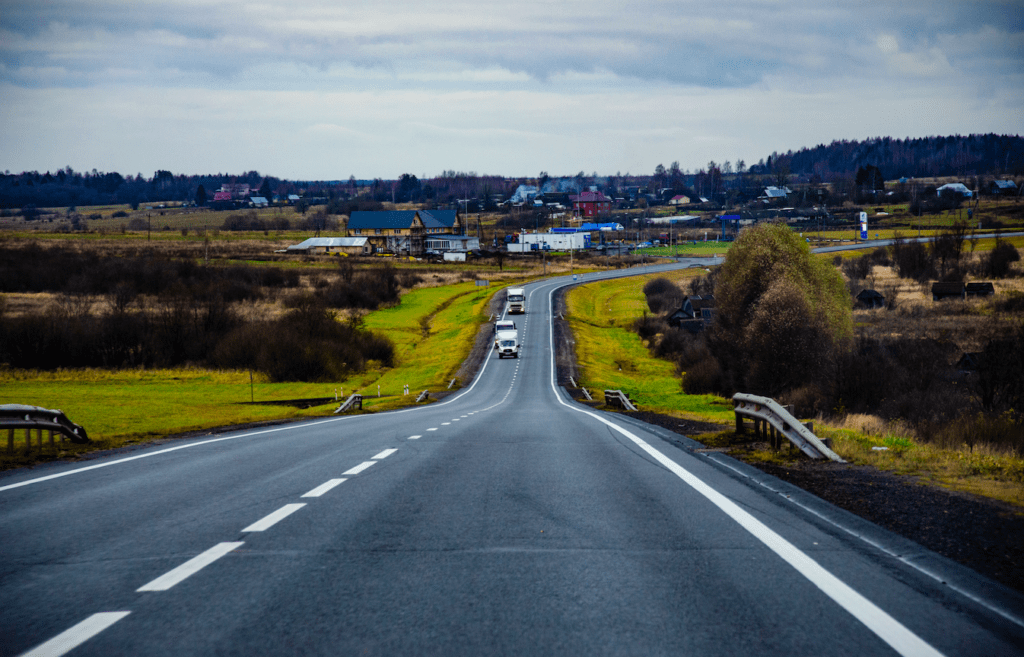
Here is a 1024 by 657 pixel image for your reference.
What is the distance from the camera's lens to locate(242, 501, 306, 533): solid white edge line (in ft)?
22.9

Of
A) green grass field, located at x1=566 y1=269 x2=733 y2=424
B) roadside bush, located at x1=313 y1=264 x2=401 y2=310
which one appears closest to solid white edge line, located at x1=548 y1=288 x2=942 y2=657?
green grass field, located at x1=566 y1=269 x2=733 y2=424

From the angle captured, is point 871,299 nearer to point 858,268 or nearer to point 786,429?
point 858,268

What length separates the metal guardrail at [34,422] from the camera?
41.2 ft

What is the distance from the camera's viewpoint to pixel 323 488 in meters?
9.03

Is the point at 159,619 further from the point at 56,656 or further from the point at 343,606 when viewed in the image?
the point at 343,606

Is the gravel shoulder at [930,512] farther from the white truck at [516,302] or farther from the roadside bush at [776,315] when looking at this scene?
the white truck at [516,302]

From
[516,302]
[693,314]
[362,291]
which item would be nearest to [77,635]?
[516,302]

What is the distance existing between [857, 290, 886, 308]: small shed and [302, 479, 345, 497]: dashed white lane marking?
299 feet

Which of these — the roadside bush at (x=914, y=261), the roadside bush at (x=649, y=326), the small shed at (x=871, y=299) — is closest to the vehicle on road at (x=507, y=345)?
the roadside bush at (x=649, y=326)

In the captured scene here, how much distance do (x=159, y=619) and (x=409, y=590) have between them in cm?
144

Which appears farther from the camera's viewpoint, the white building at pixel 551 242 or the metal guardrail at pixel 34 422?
the white building at pixel 551 242

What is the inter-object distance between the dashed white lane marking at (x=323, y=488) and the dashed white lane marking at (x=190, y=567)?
214 centimetres

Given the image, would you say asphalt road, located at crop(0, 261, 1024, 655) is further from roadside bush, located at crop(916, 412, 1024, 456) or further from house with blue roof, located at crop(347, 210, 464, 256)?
house with blue roof, located at crop(347, 210, 464, 256)

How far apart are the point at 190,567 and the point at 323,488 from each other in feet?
11.0
